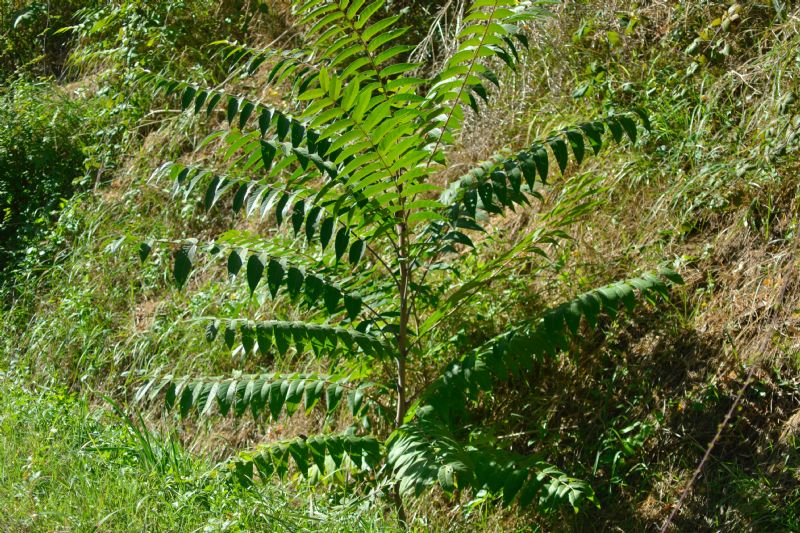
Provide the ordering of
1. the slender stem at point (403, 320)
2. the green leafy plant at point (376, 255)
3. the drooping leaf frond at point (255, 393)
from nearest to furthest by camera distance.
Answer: the green leafy plant at point (376, 255) < the drooping leaf frond at point (255, 393) < the slender stem at point (403, 320)

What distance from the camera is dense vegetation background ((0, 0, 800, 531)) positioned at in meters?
3.95

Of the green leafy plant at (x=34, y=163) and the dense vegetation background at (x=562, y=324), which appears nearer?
the dense vegetation background at (x=562, y=324)

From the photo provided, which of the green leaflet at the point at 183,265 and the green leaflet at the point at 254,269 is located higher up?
the green leaflet at the point at 183,265

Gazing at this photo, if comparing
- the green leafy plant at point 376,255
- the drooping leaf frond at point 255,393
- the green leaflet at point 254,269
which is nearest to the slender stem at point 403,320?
the green leafy plant at point 376,255

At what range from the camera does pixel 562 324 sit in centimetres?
367

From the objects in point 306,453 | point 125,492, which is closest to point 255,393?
point 306,453

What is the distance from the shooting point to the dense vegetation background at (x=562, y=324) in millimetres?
3945

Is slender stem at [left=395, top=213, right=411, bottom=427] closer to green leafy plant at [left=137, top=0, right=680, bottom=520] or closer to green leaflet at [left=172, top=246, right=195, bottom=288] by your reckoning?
green leafy plant at [left=137, top=0, right=680, bottom=520]

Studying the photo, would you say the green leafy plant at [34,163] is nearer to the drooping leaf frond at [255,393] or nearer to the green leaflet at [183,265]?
the drooping leaf frond at [255,393]

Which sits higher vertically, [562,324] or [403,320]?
[403,320]

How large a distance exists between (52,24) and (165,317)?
5.45 metres

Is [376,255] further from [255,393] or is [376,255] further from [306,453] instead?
[306,453]

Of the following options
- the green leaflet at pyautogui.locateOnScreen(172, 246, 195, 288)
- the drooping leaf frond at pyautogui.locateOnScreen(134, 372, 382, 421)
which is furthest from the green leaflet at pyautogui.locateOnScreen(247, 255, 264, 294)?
the drooping leaf frond at pyautogui.locateOnScreen(134, 372, 382, 421)

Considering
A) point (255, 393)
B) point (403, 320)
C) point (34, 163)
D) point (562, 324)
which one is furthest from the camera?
point (34, 163)
